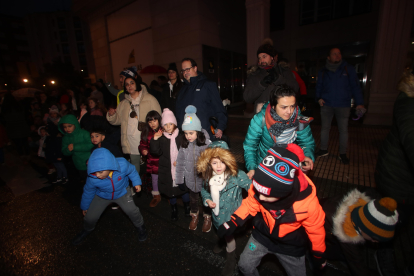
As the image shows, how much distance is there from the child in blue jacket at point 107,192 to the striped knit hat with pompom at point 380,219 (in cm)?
242

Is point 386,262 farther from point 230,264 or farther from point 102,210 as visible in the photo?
point 102,210

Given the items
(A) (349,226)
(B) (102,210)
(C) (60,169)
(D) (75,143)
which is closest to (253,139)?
(A) (349,226)

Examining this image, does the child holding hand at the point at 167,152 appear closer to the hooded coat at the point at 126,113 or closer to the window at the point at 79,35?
the hooded coat at the point at 126,113

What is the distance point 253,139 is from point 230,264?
4.46ft

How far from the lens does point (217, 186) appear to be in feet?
6.94

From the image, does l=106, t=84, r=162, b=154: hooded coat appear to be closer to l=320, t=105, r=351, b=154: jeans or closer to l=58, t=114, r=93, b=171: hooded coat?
l=58, t=114, r=93, b=171: hooded coat

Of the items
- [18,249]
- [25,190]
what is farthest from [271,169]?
[25,190]

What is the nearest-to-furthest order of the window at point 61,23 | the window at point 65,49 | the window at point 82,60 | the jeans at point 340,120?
the jeans at point 340,120, the window at point 61,23, the window at point 65,49, the window at point 82,60

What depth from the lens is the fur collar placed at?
165 centimetres

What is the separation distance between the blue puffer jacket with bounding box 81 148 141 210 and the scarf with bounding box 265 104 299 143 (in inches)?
73.4

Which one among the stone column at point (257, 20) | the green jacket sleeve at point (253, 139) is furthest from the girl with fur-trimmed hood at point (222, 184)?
the stone column at point (257, 20)

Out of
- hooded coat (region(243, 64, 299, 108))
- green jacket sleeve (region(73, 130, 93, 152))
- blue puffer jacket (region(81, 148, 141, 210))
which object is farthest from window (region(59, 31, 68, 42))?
hooded coat (region(243, 64, 299, 108))

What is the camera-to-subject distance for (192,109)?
8.84 ft

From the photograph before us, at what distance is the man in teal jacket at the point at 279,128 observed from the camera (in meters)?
1.80
